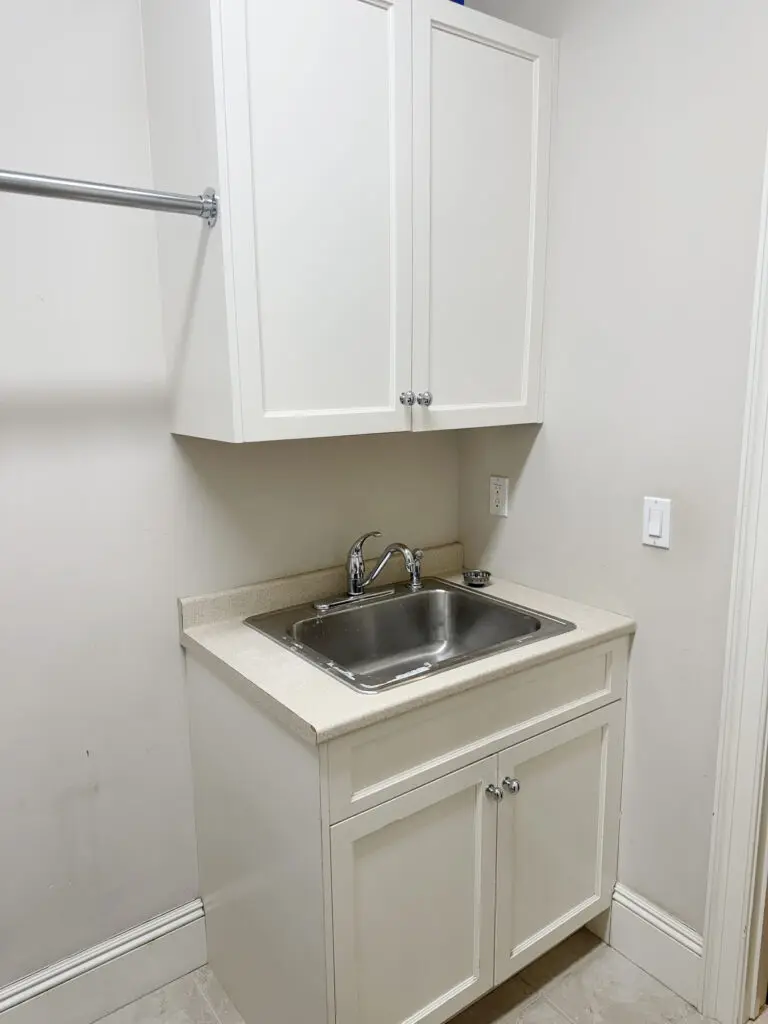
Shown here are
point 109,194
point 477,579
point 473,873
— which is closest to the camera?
point 109,194

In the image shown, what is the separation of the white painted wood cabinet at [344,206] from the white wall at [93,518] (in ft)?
0.34

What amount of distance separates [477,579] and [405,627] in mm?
242

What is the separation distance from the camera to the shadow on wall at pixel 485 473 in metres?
1.91

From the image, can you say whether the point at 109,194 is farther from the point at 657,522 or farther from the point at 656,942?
the point at 656,942

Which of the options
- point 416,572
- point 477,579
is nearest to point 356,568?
point 416,572

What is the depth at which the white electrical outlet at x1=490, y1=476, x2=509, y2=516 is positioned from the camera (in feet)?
6.45

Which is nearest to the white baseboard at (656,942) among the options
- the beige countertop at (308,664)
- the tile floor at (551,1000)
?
the tile floor at (551,1000)

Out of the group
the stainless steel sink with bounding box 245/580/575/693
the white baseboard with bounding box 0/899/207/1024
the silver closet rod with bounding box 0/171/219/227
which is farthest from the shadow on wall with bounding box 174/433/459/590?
the white baseboard with bounding box 0/899/207/1024

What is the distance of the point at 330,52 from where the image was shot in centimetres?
133

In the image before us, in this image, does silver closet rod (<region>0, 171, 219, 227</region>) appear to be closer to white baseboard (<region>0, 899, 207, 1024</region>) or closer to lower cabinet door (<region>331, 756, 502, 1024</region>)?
lower cabinet door (<region>331, 756, 502, 1024</region>)

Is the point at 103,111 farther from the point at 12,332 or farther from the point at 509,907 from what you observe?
the point at 509,907

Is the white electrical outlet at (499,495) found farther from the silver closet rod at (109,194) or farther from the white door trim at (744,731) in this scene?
the silver closet rod at (109,194)

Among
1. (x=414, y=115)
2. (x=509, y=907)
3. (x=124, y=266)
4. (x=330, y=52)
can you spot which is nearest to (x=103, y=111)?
(x=124, y=266)

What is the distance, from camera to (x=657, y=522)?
1.59 meters
